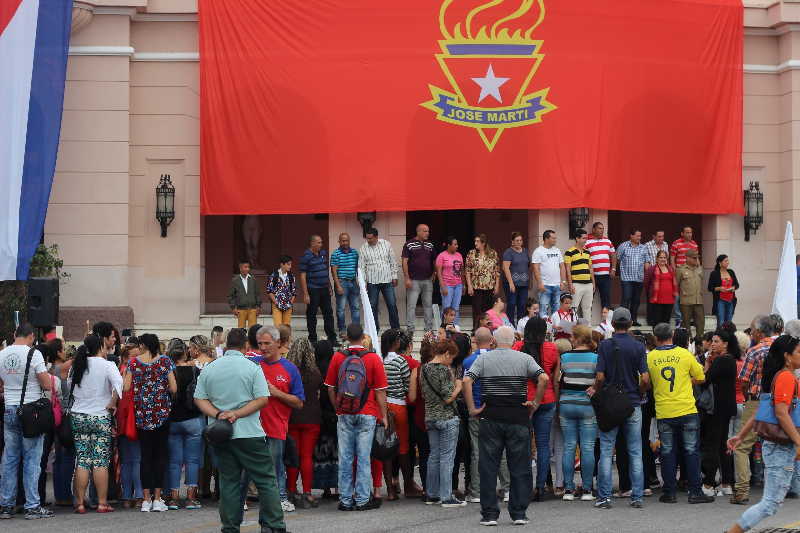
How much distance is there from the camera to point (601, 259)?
22.2 metres

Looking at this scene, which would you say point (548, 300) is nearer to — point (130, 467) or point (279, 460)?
point (130, 467)

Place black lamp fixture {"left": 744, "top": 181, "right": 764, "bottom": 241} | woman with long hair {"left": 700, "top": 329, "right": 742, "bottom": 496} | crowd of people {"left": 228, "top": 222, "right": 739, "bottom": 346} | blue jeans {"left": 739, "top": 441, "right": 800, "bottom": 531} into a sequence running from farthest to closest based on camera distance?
1. black lamp fixture {"left": 744, "top": 181, "right": 764, "bottom": 241}
2. crowd of people {"left": 228, "top": 222, "right": 739, "bottom": 346}
3. woman with long hair {"left": 700, "top": 329, "right": 742, "bottom": 496}
4. blue jeans {"left": 739, "top": 441, "right": 800, "bottom": 531}

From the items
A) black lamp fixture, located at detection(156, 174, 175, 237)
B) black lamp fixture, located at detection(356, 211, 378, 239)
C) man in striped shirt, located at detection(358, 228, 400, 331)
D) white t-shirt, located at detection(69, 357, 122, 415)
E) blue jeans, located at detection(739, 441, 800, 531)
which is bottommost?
blue jeans, located at detection(739, 441, 800, 531)

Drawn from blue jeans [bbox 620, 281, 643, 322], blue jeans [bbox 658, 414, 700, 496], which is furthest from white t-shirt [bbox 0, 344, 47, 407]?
blue jeans [bbox 620, 281, 643, 322]

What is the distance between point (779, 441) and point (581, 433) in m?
2.99

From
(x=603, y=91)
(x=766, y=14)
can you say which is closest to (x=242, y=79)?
(x=603, y=91)

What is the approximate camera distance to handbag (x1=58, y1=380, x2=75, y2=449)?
1268cm

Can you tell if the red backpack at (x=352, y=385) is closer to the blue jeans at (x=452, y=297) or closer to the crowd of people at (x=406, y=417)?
the crowd of people at (x=406, y=417)

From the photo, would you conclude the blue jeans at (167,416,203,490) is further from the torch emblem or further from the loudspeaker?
the torch emblem

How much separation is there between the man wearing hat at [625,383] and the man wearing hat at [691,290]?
9955 millimetres

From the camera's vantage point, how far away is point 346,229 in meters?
22.8

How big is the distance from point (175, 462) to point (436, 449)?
8.42ft

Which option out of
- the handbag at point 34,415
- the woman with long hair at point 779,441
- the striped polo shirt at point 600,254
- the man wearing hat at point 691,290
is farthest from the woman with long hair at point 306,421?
the man wearing hat at point 691,290

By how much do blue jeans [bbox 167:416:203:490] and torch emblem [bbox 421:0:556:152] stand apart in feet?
34.7
